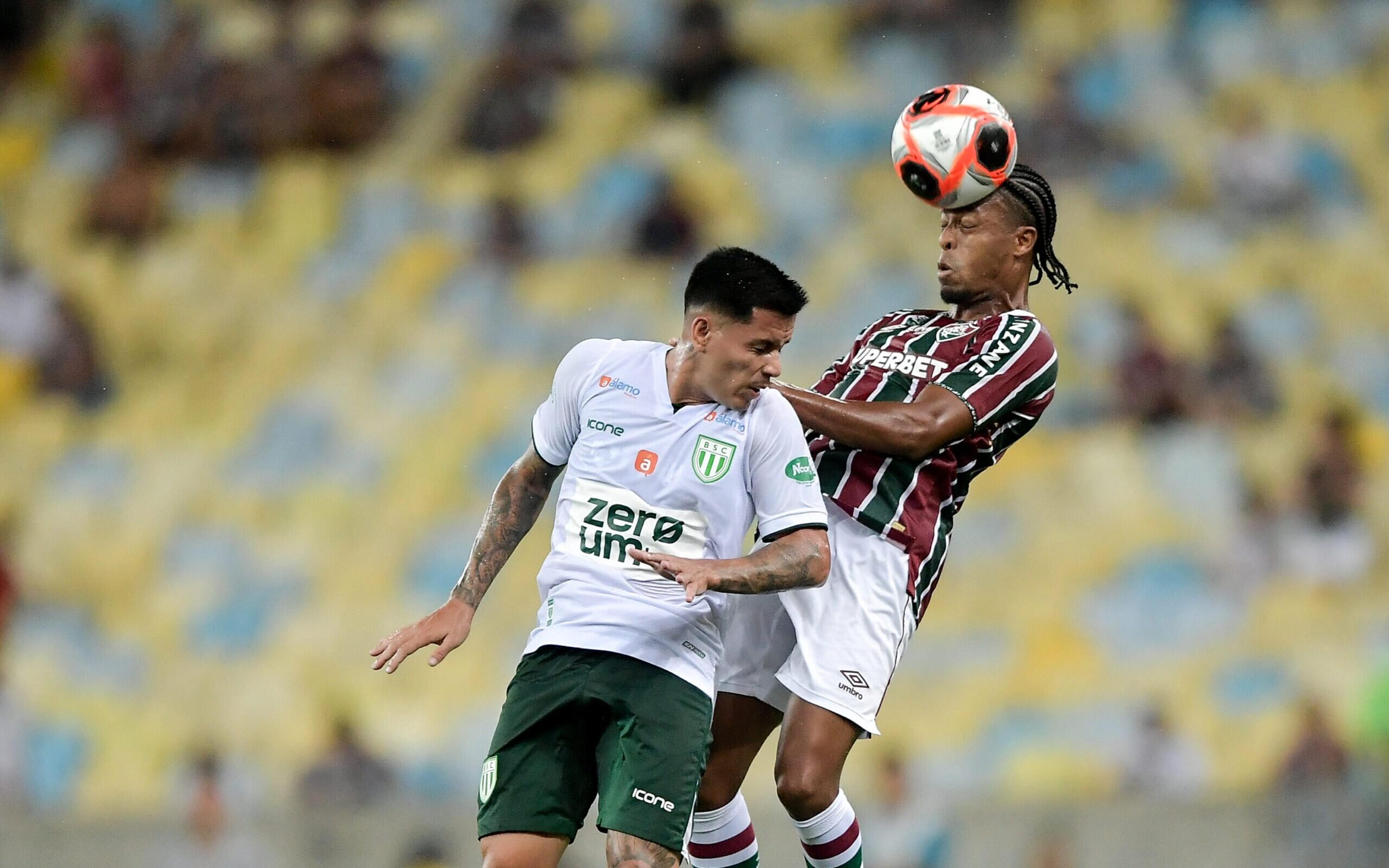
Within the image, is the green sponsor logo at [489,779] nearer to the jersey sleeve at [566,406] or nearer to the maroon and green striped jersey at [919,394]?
the jersey sleeve at [566,406]

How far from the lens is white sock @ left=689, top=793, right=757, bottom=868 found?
201 inches

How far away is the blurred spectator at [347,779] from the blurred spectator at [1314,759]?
5040mm

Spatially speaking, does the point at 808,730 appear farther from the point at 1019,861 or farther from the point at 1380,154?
the point at 1380,154

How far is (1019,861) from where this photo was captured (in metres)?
9.02

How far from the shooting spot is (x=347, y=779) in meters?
10.2

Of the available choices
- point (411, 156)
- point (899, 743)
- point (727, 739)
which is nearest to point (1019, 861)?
point (899, 743)

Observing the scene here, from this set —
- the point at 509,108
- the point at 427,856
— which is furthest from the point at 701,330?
the point at 509,108

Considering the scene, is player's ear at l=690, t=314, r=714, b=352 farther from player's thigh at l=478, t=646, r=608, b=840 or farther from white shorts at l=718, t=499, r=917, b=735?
player's thigh at l=478, t=646, r=608, b=840

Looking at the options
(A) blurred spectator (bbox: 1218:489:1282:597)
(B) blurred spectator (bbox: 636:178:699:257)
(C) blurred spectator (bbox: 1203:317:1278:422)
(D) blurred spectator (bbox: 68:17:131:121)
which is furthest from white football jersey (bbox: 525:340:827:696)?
(D) blurred spectator (bbox: 68:17:131:121)

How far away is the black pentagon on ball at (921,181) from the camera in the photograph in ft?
17.0

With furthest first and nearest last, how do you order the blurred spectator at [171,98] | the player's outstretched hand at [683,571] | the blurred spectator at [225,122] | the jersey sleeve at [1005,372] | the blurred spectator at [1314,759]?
the blurred spectator at [171,98], the blurred spectator at [225,122], the blurred spectator at [1314,759], the jersey sleeve at [1005,372], the player's outstretched hand at [683,571]

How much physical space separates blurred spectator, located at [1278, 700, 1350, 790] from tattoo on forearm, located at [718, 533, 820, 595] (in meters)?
5.96

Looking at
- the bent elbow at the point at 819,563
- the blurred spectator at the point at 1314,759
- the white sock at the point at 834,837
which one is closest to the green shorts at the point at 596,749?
the bent elbow at the point at 819,563

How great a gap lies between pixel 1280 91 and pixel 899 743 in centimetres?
617
